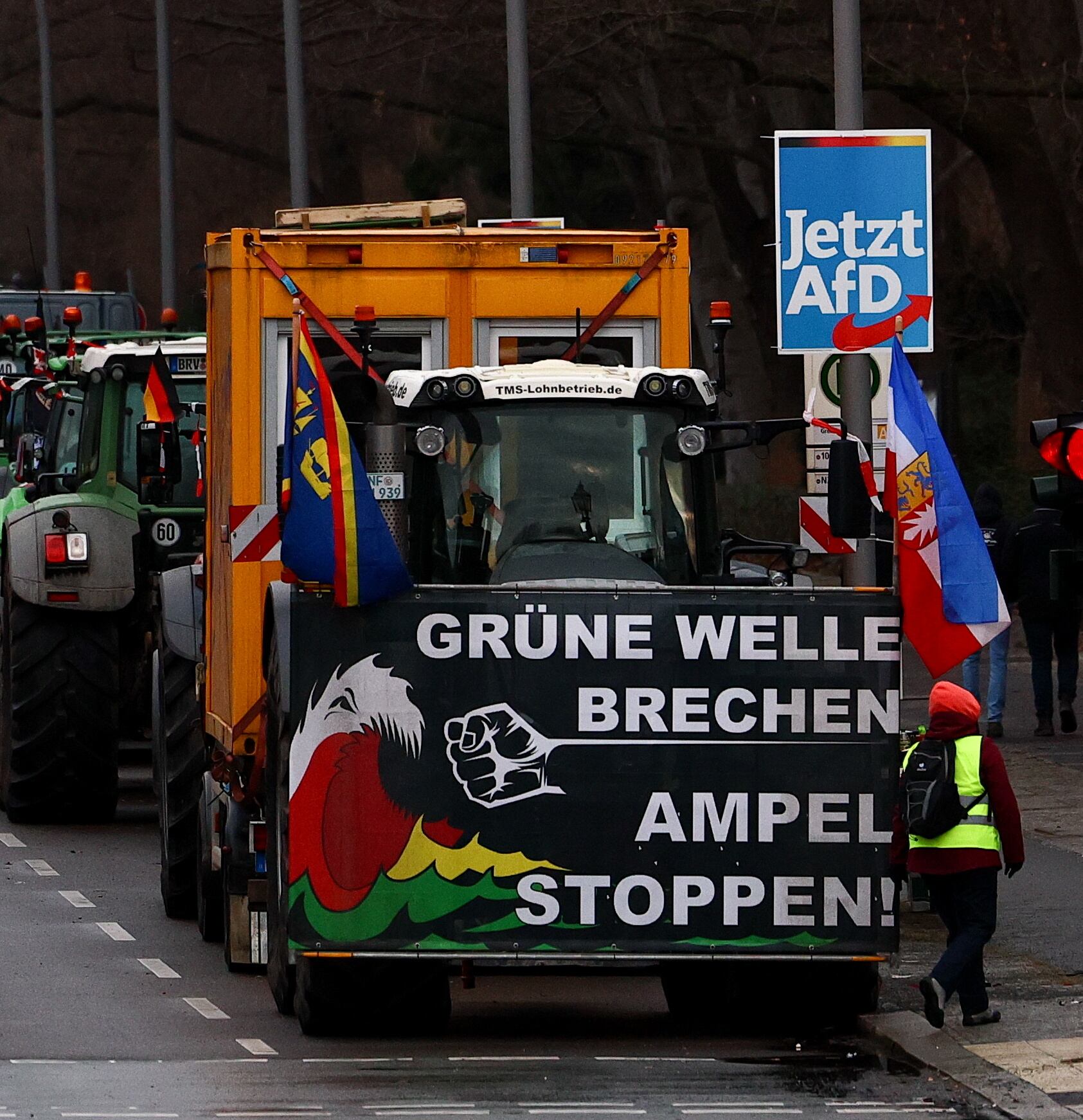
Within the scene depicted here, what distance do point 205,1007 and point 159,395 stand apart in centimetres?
521

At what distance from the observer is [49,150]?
41156 millimetres

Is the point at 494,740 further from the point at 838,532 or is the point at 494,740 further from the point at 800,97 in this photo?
the point at 800,97

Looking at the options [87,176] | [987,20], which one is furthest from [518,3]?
[87,176]

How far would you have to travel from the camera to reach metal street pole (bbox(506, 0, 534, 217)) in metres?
22.6

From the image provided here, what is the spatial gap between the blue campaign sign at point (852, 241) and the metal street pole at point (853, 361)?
514mm

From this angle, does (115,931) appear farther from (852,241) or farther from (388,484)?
(852,241)

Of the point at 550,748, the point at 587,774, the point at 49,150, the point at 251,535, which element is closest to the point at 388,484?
the point at 550,748

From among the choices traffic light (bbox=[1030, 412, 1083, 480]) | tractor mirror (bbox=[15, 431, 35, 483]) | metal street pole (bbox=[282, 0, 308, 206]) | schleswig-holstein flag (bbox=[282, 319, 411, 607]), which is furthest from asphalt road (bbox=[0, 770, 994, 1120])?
metal street pole (bbox=[282, 0, 308, 206])

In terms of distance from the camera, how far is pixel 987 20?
29.2 metres

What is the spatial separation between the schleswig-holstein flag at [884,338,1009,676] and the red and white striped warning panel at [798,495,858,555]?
3.83 m

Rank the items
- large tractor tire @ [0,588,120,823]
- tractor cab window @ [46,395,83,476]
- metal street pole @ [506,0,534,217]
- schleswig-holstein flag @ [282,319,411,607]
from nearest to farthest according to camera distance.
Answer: schleswig-holstein flag @ [282,319,411,607] < large tractor tire @ [0,588,120,823] < tractor cab window @ [46,395,83,476] < metal street pole @ [506,0,534,217]

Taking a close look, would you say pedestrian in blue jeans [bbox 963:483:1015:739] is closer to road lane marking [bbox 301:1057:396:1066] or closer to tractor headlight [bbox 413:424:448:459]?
tractor headlight [bbox 413:424:448:459]

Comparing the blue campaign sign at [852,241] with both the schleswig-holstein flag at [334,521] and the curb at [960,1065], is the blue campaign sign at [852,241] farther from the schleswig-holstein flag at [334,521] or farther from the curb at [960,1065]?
the schleswig-holstein flag at [334,521]

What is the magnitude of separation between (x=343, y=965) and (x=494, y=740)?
1090 millimetres
